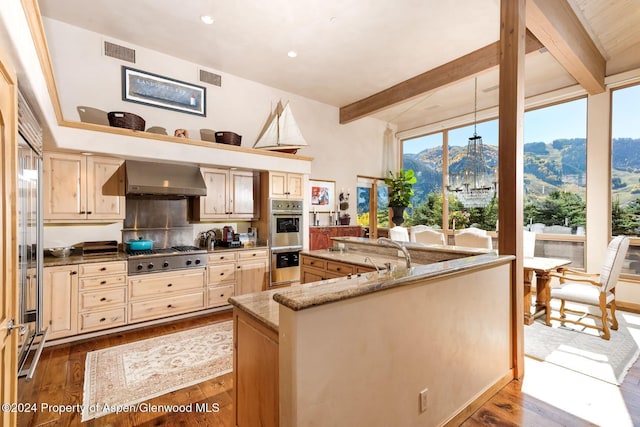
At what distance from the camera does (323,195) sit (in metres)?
6.04

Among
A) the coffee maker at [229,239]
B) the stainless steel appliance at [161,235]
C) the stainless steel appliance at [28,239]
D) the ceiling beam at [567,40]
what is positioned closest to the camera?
the stainless steel appliance at [28,239]

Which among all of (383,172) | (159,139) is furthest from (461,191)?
(159,139)

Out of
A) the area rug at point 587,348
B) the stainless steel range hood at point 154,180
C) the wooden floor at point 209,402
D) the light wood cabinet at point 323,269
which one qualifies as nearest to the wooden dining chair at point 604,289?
the area rug at point 587,348

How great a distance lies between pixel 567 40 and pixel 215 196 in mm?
4657

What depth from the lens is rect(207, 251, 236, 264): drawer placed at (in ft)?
13.2

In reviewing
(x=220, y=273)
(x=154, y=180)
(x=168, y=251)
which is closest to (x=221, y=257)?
(x=220, y=273)

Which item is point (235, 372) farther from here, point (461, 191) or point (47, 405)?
point (461, 191)

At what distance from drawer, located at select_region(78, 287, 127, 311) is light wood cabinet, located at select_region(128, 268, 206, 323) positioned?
0.09m

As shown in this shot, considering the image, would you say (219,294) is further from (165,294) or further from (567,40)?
(567,40)

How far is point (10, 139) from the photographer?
1287 mm

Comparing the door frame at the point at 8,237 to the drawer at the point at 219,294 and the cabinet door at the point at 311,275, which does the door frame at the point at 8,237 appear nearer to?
the cabinet door at the point at 311,275

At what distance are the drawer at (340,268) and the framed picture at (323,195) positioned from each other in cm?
262

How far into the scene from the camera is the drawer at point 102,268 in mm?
3164

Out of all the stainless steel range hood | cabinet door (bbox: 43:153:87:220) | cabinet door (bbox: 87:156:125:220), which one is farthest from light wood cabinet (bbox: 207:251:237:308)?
cabinet door (bbox: 43:153:87:220)
